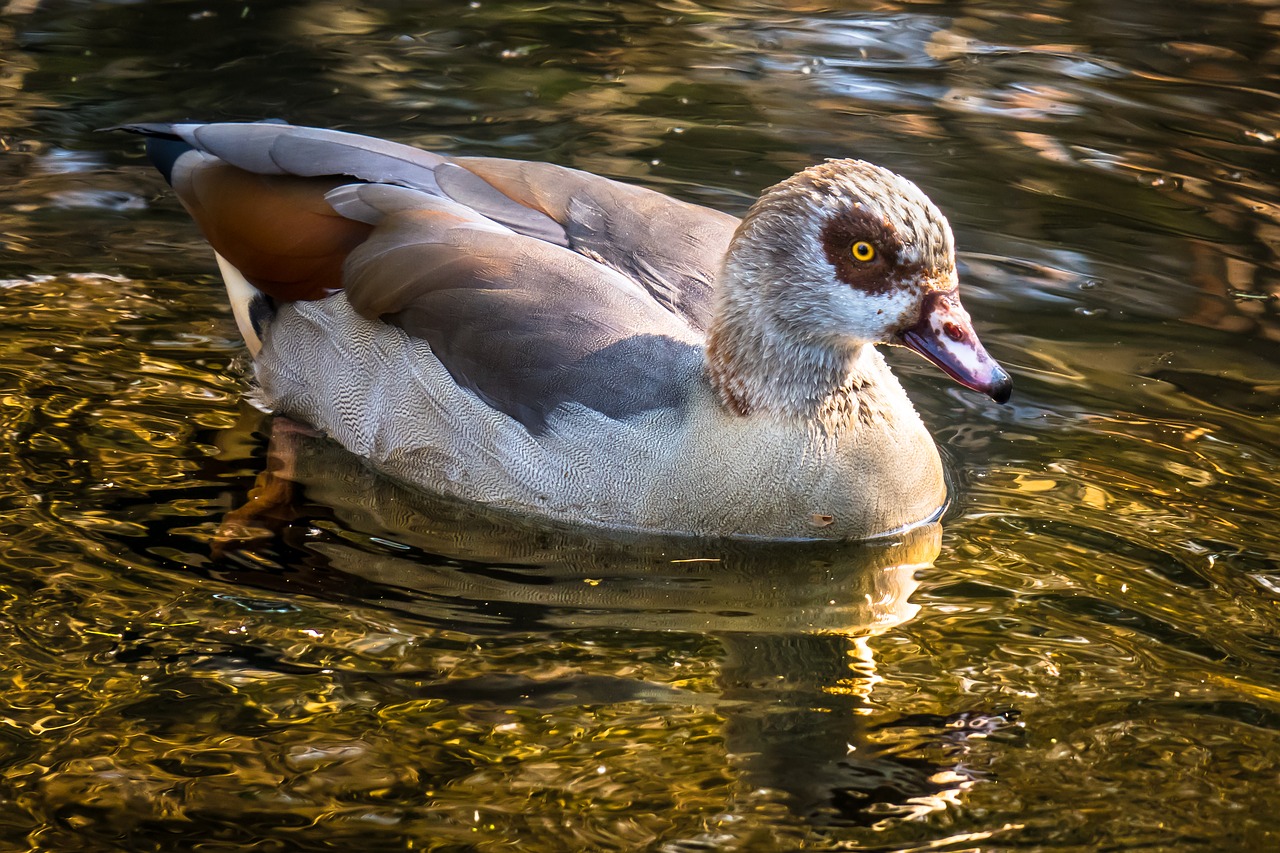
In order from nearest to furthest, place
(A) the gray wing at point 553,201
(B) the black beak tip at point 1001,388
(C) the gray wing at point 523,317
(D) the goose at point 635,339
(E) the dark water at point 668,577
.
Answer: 1. (E) the dark water at point 668,577
2. (B) the black beak tip at point 1001,388
3. (D) the goose at point 635,339
4. (C) the gray wing at point 523,317
5. (A) the gray wing at point 553,201

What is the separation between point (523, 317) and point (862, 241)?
124cm

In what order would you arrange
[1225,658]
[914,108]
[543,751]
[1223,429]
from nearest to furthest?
[543,751]
[1225,658]
[1223,429]
[914,108]

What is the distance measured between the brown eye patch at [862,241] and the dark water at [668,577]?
39.6 inches

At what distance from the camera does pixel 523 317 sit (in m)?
5.71

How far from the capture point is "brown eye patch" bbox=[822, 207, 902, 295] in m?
5.40

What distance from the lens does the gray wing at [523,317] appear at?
5.66 metres

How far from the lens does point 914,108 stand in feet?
31.9

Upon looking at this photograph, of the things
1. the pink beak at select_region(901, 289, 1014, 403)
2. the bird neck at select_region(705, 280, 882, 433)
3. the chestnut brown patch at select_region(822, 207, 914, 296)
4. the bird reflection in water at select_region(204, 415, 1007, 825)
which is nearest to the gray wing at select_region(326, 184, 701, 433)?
the bird neck at select_region(705, 280, 882, 433)

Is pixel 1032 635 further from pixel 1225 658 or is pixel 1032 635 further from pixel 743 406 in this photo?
pixel 743 406

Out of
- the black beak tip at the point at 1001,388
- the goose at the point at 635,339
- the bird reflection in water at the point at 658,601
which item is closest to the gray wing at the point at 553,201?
the goose at the point at 635,339

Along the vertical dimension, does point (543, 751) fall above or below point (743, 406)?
below

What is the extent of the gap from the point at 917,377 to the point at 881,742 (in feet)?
9.04

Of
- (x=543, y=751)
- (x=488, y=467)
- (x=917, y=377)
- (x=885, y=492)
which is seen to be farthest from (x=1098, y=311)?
(x=543, y=751)

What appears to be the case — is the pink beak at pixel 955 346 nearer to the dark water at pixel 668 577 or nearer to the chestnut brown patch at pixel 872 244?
the chestnut brown patch at pixel 872 244
